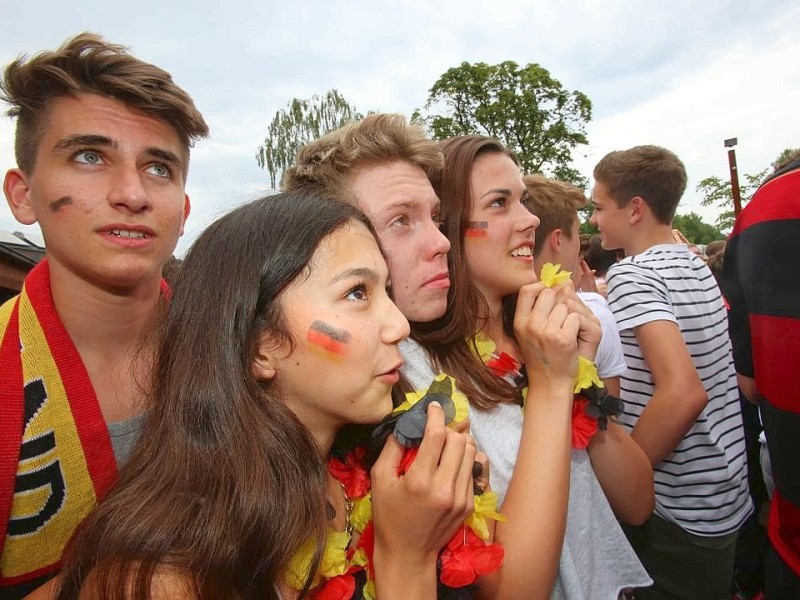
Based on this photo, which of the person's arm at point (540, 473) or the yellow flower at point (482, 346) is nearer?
the person's arm at point (540, 473)

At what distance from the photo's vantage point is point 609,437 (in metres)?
1.66

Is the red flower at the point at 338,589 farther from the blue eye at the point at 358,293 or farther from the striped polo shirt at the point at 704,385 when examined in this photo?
the striped polo shirt at the point at 704,385

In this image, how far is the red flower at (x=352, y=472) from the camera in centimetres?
136

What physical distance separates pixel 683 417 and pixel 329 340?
1.71 metres

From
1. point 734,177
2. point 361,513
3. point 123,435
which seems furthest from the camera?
point 734,177

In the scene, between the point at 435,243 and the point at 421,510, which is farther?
the point at 435,243

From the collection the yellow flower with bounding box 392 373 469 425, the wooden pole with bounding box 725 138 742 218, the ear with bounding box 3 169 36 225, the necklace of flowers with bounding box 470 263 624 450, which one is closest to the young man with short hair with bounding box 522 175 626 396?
the necklace of flowers with bounding box 470 263 624 450

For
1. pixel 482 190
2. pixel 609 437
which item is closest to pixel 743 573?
pixel 609 437

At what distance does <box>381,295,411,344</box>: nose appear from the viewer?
1210mm

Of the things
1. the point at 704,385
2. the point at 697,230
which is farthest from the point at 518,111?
the point at 697,230

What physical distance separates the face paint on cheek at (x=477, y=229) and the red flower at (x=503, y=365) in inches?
17.1

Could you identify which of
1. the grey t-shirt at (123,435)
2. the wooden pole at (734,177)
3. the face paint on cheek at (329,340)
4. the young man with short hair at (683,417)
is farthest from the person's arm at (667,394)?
the wooden pole at (734,177)

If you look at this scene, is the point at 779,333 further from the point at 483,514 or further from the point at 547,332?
the point at 483,514

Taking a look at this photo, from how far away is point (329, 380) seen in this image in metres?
1.18
